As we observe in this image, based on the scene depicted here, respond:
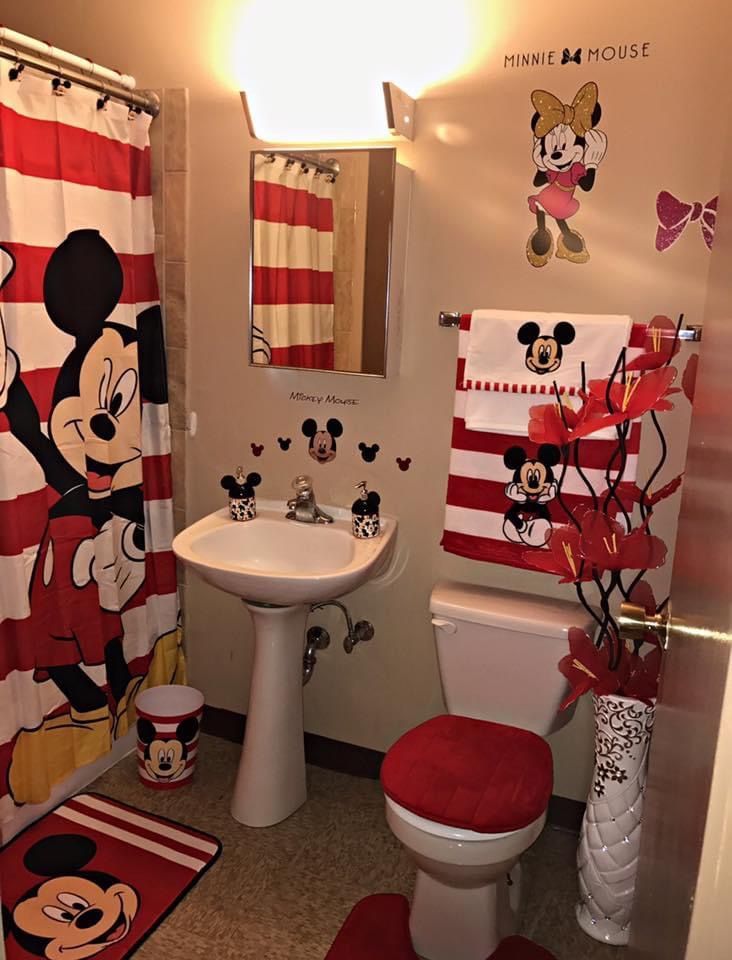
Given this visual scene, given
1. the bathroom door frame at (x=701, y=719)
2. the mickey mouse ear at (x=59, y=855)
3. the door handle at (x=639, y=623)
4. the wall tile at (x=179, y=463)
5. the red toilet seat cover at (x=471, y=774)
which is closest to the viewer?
the bathroom door frame at (x=701, y=719)

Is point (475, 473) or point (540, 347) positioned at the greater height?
point (540, 347)

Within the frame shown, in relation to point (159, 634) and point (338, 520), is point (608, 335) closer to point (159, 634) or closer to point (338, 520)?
point (338, 520)

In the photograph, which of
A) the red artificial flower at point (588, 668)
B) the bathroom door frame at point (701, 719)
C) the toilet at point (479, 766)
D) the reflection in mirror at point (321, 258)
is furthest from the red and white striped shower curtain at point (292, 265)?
the bathroom door frame at point (701, 719)

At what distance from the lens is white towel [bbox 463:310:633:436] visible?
205 centimetres

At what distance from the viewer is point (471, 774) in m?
1.90

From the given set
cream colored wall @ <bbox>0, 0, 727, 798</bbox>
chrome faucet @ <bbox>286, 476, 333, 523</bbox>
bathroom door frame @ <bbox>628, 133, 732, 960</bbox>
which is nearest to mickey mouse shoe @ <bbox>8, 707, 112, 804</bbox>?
cream colored wall @ <bbox>0, 0, 727, 798</bbox>

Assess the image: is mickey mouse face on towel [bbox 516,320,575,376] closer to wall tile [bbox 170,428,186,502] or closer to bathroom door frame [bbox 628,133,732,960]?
wall tile [bbox 170,428,186,502]

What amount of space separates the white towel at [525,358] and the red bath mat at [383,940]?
126 cm

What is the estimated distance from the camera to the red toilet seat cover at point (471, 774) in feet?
5.81

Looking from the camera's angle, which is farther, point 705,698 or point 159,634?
point 159,634

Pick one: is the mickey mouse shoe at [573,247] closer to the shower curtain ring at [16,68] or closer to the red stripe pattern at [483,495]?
the red stripe pattern at [483,495]

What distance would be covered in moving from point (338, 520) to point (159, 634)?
0.76 m

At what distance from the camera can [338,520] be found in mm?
2482

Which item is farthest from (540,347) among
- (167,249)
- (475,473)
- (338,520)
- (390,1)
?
(167,249)
